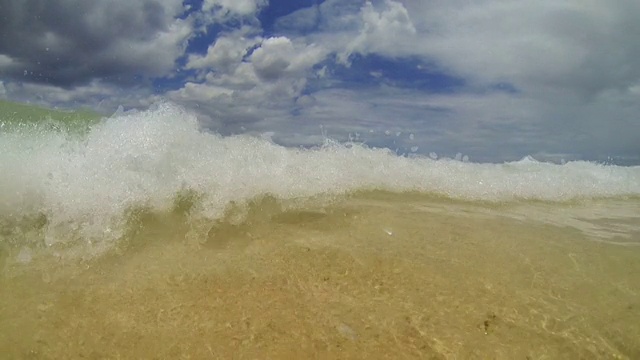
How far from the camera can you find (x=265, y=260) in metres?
3.70

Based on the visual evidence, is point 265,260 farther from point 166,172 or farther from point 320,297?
point 166,172

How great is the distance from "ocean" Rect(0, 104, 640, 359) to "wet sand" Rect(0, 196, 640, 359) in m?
0.01

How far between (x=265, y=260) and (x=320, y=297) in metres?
0.64

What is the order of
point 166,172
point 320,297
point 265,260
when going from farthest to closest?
point 166,172 → point 265,260 → point 320,297

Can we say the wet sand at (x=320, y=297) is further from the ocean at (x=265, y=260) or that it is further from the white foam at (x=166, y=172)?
the white foam at (x=166, y=172)

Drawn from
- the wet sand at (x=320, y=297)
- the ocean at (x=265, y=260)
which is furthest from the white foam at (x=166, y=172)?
the wet sand at (x=320, y=297)

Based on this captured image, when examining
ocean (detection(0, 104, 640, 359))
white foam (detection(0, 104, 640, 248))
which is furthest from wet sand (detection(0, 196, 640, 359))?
white foam (detection(0, 104, 640, 248))

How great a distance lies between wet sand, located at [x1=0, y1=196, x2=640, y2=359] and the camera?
283cm

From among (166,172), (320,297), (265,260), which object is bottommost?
(320,297)

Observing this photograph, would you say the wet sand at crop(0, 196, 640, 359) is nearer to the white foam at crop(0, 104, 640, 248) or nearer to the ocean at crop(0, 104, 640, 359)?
the ocean at crop(0, 104, 640, 359)

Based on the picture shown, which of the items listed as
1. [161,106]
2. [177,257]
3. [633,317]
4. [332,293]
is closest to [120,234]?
[177,257]

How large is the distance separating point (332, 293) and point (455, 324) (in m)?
0.86

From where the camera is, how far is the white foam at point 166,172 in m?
4.21

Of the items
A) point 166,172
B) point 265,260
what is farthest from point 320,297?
point 166,172
